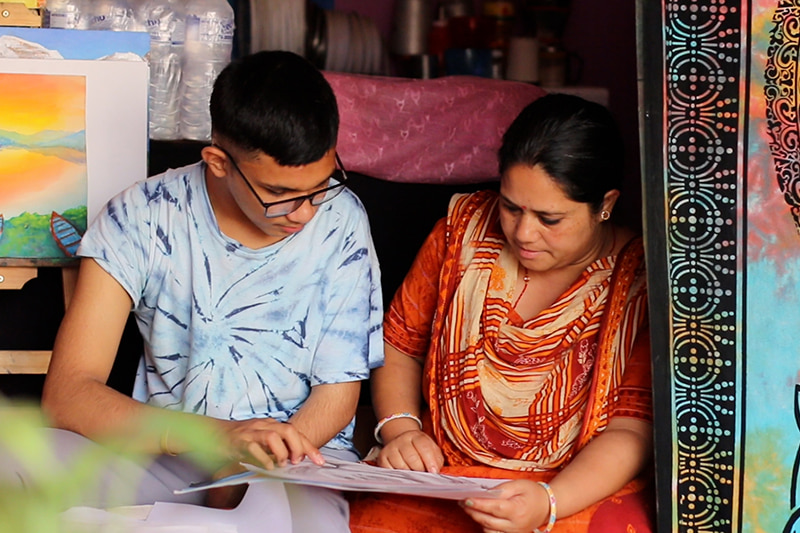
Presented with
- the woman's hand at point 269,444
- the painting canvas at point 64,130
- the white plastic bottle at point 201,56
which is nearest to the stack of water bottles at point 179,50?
the white plastic bottle at point 201,56

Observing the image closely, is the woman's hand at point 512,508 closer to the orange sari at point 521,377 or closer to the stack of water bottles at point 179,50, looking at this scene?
the orange sari at point 521,377

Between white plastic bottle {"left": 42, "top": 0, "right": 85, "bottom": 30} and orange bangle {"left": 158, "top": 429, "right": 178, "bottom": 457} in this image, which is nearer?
orange bangle {"left": 158, "top": 429, "right": 178, "bottom": 457}

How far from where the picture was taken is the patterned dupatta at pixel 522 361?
178 centimetres

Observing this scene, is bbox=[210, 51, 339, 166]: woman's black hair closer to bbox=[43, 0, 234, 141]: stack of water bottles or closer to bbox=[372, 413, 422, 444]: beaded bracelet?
bbox=[372, 413, 422, 444]: beaded bracelet

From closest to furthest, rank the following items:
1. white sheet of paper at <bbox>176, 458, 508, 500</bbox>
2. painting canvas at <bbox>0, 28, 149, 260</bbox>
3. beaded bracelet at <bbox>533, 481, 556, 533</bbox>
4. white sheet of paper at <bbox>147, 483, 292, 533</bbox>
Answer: white sheet of paper at <bbox>147, 483, 292, 533</bbox>, white sheet of paper at <bbox>176, 458, 508, 500</bbox>, beaded bracelet at <bbox>533, 481, 556, 533</bbox>, painting canvas at <bbox>0, 28, 149, 260</bbox>

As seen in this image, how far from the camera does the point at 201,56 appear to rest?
2598 mm

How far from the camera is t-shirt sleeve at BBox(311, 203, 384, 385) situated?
1.82m

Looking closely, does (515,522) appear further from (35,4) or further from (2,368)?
(35,4)

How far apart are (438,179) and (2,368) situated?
1138 millimetres

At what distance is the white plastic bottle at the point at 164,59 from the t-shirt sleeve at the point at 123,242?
74 centimetres

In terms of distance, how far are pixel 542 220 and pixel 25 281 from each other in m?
1.19

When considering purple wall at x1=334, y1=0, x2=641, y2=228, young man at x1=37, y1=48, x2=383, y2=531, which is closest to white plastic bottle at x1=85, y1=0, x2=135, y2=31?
young man at x1=37, y1=48, x2=383, y2=531

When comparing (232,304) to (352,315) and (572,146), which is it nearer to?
(352,315)

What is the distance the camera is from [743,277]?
1.61m
